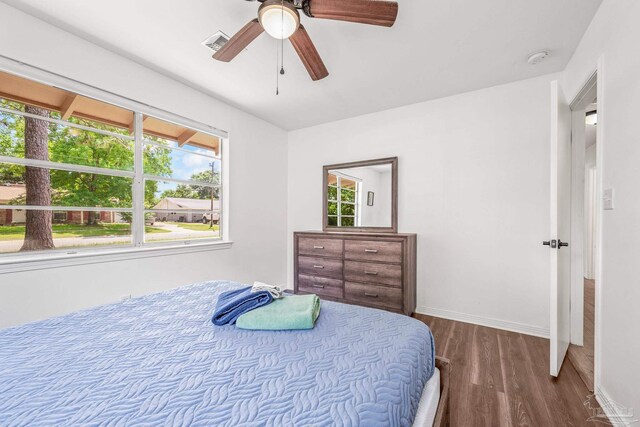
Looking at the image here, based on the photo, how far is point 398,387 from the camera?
88cm

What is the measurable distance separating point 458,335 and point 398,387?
2116 millimetres

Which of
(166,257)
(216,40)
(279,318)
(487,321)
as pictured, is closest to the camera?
(279,318)

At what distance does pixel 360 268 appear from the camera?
309 centimetres

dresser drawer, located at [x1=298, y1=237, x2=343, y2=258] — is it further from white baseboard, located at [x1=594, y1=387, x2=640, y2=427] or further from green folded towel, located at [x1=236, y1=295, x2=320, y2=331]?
white baseboard, located at [x1=594, y1=387, x2=640, y2=427]

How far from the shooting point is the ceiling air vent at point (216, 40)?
6.68 ft

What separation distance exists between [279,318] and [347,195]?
2.60 metres

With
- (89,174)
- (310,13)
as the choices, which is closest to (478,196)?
(310,13)

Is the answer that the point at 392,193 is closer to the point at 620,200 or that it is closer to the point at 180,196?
the point at 620,200

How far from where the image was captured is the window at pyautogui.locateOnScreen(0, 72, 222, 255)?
1.94 m

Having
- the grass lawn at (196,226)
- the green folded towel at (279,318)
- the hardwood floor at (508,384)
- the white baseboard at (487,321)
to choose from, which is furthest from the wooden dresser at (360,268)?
the green folded towel at (279,318)

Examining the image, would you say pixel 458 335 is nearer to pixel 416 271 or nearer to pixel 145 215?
pixel 416 271

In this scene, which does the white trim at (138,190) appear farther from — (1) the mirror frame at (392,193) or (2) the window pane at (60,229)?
(1) the mirror frame at (392,193)

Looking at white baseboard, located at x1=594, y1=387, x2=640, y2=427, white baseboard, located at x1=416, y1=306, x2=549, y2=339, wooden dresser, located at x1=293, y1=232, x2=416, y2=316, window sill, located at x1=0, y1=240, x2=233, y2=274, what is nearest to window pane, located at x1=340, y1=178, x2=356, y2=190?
wooden dresser, located at x1=293, y1=232, x2=416, y2=316

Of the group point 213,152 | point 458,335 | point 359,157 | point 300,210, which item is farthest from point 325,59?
point 458,335
